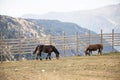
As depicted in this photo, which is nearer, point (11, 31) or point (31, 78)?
point (31, 78)

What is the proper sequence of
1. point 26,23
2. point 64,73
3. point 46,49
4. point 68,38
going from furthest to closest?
point 26,23 < point 68,38 < point 46,49 < point 64,73

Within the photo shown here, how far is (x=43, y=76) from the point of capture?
11.8m

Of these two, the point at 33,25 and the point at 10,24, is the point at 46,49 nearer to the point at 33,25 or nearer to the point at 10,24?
the point at 10,24

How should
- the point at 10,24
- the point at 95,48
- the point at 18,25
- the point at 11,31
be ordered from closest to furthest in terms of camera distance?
the point at 95,48, the point at 11,31, the point at 10,24, the point at 18,25

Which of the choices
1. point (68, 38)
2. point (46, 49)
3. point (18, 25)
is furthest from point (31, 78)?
point (18, 25)

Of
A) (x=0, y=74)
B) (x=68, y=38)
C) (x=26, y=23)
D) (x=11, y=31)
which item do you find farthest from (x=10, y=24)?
(x=0, y=74)

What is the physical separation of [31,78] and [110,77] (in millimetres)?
2894

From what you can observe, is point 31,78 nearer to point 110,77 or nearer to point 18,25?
point 110,77

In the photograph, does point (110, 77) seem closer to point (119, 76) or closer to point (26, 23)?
point (119, 76)

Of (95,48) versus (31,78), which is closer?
(31,78)

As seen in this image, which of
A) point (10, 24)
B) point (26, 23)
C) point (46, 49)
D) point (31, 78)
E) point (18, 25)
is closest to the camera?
point (31, 78)

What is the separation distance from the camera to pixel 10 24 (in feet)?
471

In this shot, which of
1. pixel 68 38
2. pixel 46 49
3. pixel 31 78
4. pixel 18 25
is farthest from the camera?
pixel 18 25

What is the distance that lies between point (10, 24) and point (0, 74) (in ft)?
436
